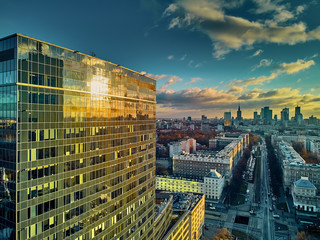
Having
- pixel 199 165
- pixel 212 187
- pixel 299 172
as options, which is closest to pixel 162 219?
pixel 212 187

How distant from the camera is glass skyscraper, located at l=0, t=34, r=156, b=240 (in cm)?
2397

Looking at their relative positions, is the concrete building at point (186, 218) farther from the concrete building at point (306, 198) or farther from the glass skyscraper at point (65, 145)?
the concrete building at point (306, 198)

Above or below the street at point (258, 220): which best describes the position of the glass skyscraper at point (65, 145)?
above

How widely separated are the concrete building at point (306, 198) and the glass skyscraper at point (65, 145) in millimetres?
100218

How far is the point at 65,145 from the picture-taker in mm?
28484

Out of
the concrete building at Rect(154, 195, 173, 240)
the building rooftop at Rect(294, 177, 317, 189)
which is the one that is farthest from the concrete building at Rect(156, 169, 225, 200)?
the concrete building at Rect(154, 195, 173, 240)

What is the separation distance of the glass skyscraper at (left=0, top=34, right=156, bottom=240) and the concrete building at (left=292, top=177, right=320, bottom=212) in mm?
100218

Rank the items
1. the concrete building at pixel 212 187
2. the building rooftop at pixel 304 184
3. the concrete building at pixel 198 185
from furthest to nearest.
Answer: the concrete building at pixel 198 185
the concrete building at pixel 212 187
the building rooftop at pixel 304 184

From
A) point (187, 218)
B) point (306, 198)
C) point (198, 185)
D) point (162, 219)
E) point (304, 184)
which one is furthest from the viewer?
point (198, 185)

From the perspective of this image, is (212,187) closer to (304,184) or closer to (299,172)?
(304,184)

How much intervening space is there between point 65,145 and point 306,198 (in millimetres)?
120179

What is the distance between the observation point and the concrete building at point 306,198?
108438 mm

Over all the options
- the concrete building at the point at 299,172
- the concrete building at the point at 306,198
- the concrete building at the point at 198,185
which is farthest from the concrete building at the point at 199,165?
the concrete building at the point at 306,198

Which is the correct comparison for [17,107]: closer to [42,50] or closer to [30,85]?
[30,85]
